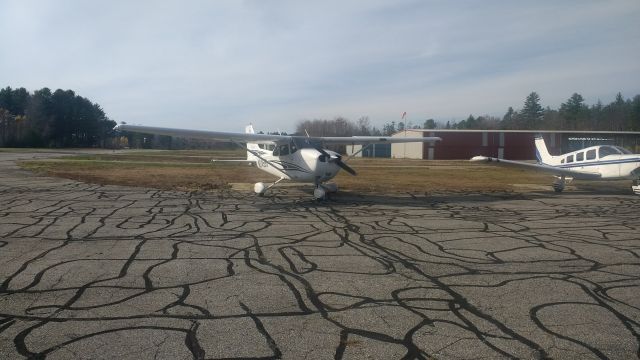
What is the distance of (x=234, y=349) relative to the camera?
3822 millimetres

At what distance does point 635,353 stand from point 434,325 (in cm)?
166

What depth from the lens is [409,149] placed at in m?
64.9

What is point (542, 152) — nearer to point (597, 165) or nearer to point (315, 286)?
point (597, 165)

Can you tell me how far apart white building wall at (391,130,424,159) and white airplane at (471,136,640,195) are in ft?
124

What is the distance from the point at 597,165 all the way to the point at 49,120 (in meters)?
95.5

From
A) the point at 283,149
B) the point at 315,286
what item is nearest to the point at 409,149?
the point at 283,149

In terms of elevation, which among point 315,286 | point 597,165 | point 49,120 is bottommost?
point 315,286

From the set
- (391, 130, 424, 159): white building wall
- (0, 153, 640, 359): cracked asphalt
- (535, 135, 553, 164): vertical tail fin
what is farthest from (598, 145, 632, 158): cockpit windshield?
(391, 130, 424, 159): white building wall

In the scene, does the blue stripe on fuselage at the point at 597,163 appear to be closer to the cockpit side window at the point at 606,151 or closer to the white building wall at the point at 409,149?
the cockpit side window at the point at 606,151

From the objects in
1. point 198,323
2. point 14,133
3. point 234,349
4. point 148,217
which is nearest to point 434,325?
point 234,349

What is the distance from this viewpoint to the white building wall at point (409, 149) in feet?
198

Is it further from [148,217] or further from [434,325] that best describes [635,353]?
[148,217]

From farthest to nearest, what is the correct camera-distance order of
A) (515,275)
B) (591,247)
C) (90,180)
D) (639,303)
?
(90,180), (591,247), (515,275), (639,303)

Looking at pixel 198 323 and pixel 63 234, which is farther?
pixel 63 234
